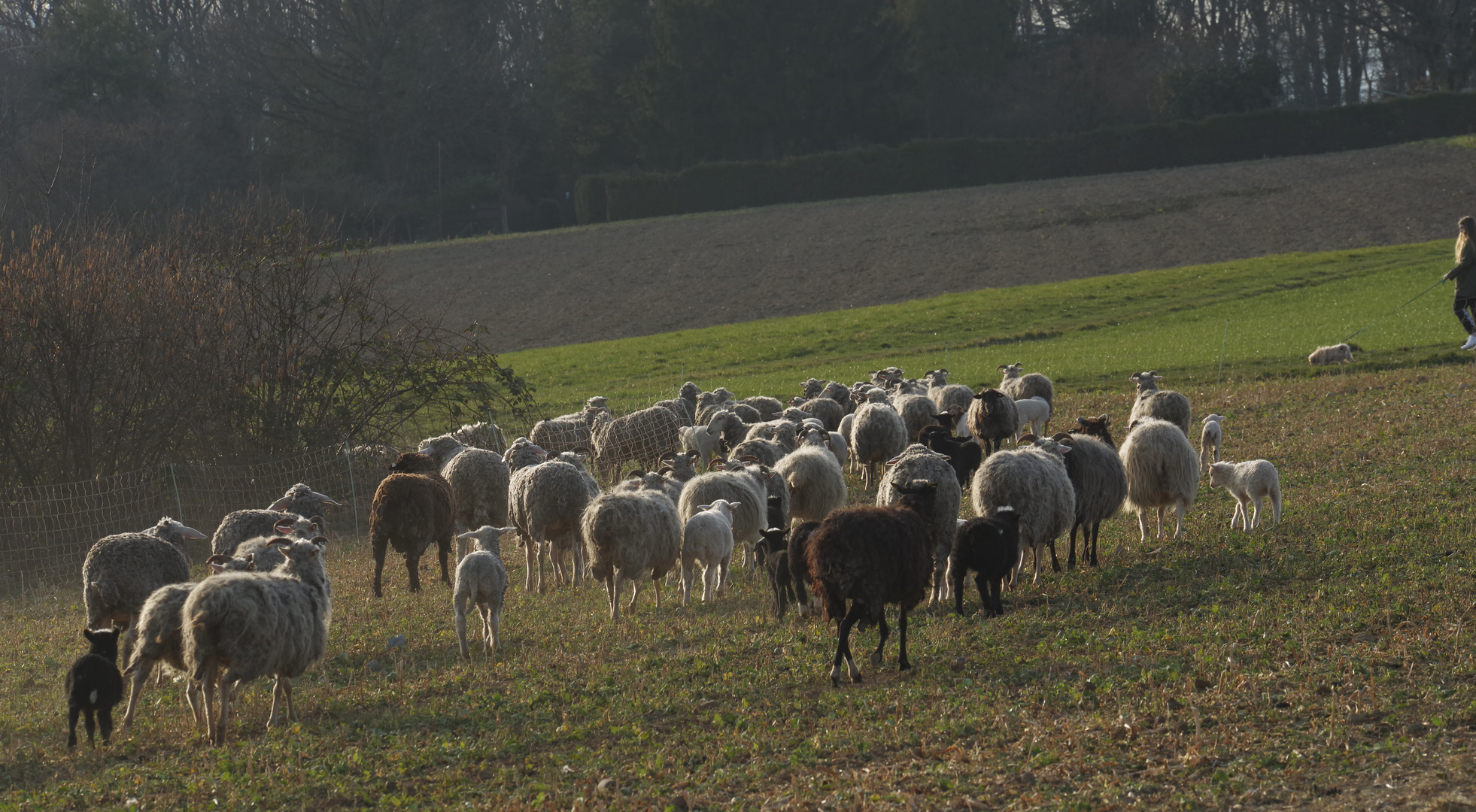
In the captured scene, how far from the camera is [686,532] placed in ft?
39.3

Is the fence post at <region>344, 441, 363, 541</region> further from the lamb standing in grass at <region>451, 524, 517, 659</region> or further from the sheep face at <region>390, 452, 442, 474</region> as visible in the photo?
the lamb standing in grass at <region>451, 524, 517, 659</region>

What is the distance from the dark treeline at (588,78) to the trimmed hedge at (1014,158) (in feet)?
14.3

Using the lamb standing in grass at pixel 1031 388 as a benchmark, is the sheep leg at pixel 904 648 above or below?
below

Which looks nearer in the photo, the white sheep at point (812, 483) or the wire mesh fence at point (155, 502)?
the white sheep at point (812, 483)

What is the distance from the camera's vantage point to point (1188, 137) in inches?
2547

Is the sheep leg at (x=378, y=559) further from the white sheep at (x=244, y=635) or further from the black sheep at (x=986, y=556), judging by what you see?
the black sheep at (x=986, y=556)

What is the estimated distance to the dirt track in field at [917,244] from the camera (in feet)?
156

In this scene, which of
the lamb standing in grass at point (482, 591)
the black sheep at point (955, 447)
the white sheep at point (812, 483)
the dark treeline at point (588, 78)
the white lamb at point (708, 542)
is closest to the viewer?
the lamb standing in grass at point (482, 591)

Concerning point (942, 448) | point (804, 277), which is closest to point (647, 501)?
point (942, 448)

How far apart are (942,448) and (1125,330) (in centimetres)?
2224

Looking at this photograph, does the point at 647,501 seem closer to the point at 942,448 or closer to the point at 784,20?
the point at 942,448

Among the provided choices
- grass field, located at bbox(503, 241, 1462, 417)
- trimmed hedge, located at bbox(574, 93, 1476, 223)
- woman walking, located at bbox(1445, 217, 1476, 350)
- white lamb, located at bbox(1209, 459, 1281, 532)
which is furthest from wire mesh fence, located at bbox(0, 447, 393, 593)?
trimmed hedge, located at bbox(574, 93, 1476, 223)

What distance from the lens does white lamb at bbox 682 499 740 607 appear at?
A: 11906mm

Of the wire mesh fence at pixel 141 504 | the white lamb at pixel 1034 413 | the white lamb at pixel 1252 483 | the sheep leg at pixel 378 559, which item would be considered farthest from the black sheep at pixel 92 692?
the white lamb at pixel 1034 413
